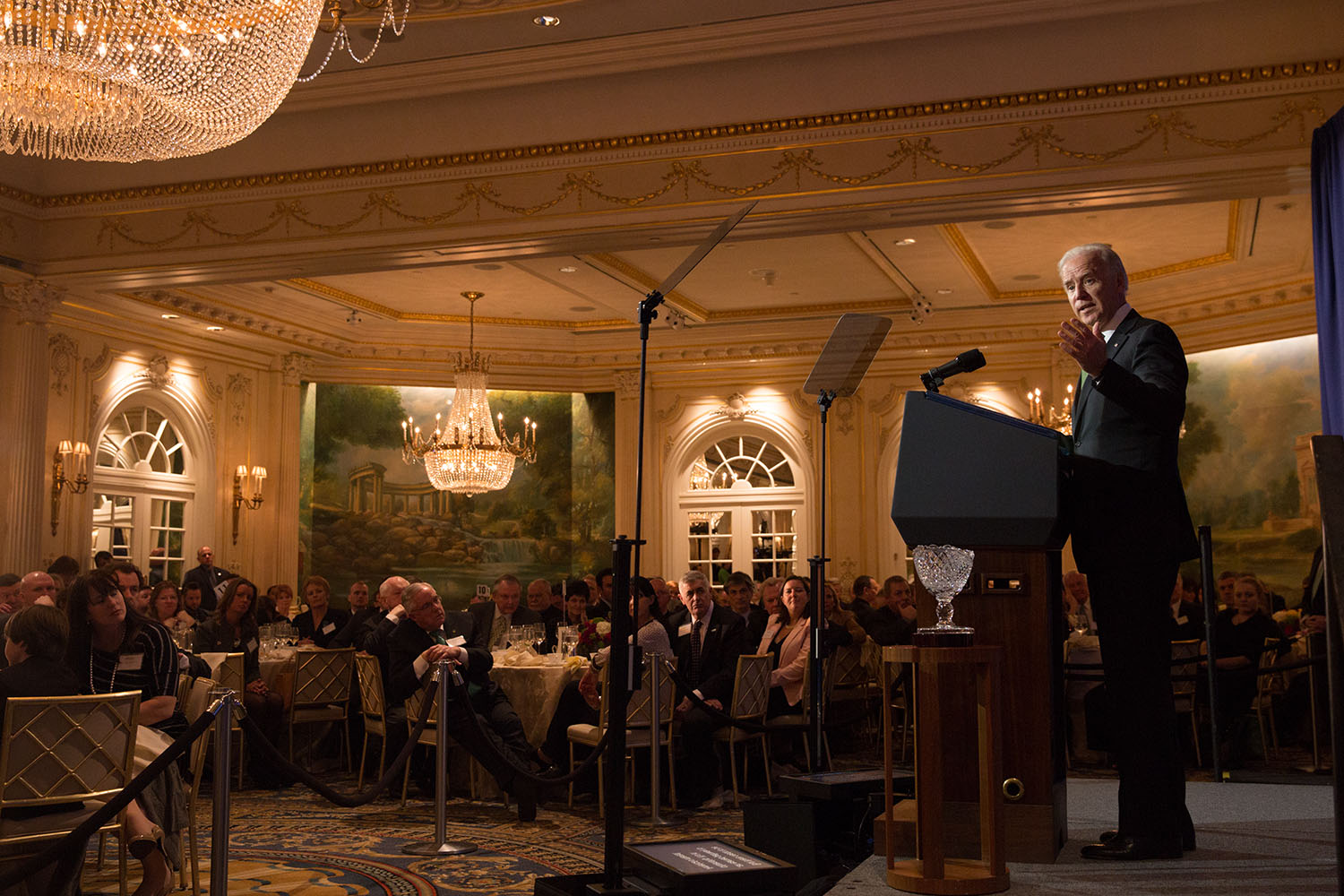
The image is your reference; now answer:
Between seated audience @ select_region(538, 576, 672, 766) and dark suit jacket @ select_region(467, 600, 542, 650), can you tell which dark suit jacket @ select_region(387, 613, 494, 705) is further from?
dark suit jacket @ select_region(467, 600, 542, 650)

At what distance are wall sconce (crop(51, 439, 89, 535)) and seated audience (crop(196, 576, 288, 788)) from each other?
317 cm

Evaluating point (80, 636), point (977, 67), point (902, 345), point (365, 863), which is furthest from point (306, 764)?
point (902, 345)

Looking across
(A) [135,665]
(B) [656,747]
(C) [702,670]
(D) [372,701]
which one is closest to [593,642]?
(C) [702,670]

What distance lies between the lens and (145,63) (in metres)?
4.61

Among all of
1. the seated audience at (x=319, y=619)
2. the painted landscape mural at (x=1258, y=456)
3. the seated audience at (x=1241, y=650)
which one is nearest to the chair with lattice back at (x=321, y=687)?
the seated audience at (x=319, y=619)

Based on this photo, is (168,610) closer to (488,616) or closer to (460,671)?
(488,616)

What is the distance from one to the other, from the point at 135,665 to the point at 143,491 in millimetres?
8227

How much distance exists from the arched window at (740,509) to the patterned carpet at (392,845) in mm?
7812

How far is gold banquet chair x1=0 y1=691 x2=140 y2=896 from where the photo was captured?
4047mm

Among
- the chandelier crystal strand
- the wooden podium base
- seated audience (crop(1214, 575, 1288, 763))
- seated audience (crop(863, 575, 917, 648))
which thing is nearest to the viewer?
the wooden podium base

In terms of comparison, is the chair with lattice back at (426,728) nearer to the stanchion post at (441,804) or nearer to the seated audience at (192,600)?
the stanchion post at (441,804)

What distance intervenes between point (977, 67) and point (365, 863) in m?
5.57

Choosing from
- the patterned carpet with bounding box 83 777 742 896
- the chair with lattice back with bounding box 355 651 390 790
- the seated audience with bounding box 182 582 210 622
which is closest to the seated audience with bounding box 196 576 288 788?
the patterned carpet with bounding box 83 777 742 896

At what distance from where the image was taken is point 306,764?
8.66m
